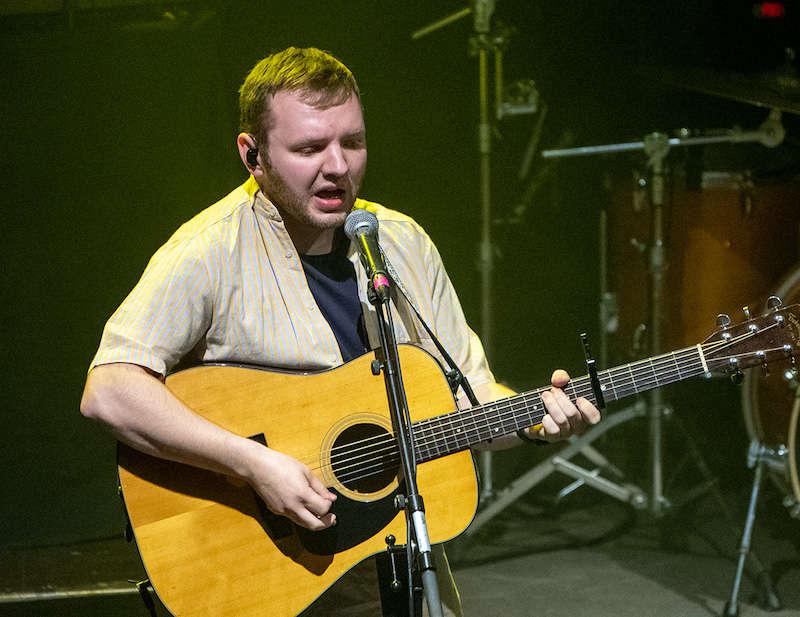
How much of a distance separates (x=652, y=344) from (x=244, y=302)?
2.67 meters

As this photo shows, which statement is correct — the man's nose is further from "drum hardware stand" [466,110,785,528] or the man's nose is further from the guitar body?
"drum hardware stand" [466,110,785,528]

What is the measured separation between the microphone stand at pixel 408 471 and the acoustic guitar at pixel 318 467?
275 millimetres

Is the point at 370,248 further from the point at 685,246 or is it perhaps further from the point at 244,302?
the point at 685,246

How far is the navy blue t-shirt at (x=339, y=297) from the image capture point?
251cm

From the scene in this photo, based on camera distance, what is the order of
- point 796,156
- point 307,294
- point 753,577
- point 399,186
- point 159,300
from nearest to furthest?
1. point 159,300
2. point 307,294
3. point 753,577
4. point 796,156
5. point 399,186

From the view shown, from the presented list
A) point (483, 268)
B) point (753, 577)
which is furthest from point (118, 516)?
point (753, 577)

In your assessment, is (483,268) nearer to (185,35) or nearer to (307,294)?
(185,35)

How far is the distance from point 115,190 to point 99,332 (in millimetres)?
695

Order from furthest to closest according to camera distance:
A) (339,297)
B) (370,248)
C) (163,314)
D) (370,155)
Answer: (370,155)
(339,297)
(163,314)
(370,248)

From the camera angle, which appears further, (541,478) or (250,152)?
(541,478)

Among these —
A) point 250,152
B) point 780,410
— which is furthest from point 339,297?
point 780,410

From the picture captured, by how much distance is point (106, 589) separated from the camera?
3246mm

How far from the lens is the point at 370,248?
7.04 feet

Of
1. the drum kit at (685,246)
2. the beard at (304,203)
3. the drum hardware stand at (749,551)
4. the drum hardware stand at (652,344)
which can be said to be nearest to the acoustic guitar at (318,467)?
the beard at (304,203)
